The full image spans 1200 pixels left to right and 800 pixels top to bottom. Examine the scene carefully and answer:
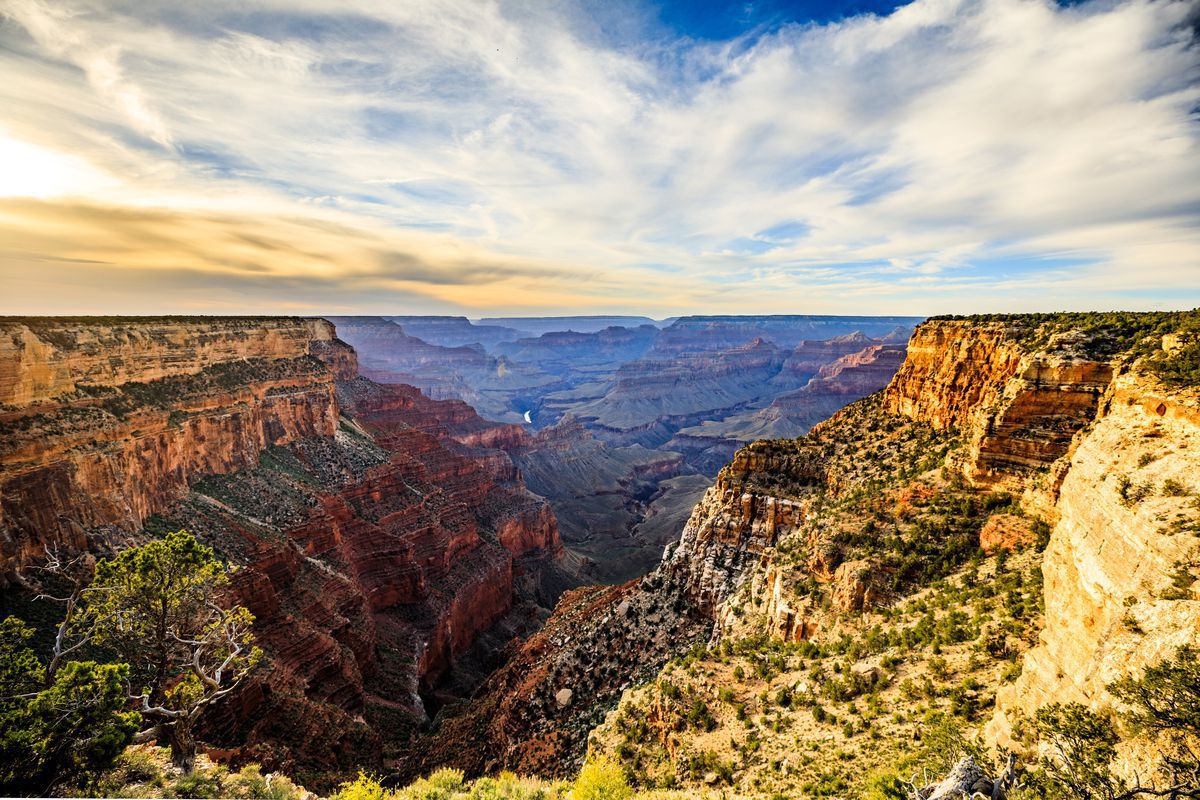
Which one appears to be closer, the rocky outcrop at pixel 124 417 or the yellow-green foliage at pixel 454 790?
the yellow-green foliage at pixel 454 790

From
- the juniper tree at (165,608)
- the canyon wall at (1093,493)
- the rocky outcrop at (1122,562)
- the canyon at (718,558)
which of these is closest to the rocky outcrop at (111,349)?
the canyon at (718,558)

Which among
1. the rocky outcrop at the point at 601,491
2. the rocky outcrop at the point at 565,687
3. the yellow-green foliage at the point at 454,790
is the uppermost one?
the yellow-green foliage at the point at 454,790

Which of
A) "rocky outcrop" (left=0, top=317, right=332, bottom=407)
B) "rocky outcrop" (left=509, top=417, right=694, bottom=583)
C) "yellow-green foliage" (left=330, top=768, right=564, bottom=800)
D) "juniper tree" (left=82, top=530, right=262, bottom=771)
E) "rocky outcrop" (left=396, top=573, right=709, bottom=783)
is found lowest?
"rocky outcrop" (left=509, top=417, right=694, bottom=583)

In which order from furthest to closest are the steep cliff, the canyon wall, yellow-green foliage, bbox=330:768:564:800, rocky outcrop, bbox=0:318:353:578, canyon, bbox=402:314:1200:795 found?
1. the steep cliff
2. rocky outcrop, bbox=0:318:353:578
3. yellow-green foliage, bbox=330:768:564:800
4. canyon, bbox=402:314:1200:795
5. the canyon wall

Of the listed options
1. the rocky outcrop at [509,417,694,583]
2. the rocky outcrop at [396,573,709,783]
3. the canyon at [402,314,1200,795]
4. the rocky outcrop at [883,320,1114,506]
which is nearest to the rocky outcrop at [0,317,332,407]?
the rocky outcrop at [396,573,709,783]

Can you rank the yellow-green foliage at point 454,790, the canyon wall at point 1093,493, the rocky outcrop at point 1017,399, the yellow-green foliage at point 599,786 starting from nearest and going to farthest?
the canyon wall at point 1093,493 → the yellow-green foliage at point 454,790 → the yellow-green foliage at point 599,786 → the rocky outcrop at point 1017,399

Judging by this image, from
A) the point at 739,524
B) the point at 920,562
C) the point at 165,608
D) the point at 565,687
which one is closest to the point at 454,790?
the point at 165,608

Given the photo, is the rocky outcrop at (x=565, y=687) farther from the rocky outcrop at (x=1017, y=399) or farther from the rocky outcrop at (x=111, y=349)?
the rocky outcrop at (x=111, y=349)

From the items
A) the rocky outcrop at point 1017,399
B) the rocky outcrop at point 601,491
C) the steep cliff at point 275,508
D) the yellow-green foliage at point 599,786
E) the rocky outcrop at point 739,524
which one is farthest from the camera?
the rocky outcrop at point 601,491

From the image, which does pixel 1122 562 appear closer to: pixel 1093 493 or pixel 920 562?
pixel 1093 493

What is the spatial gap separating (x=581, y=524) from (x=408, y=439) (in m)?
54.2

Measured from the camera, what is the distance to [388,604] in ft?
195

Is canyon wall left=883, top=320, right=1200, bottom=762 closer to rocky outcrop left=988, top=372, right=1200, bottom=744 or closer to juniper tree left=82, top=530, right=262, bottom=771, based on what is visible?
rocky outcrop left=988, top=372, right=1200, bottom=744

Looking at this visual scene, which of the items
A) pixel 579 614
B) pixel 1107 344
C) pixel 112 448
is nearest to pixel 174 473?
pixel 112 448
